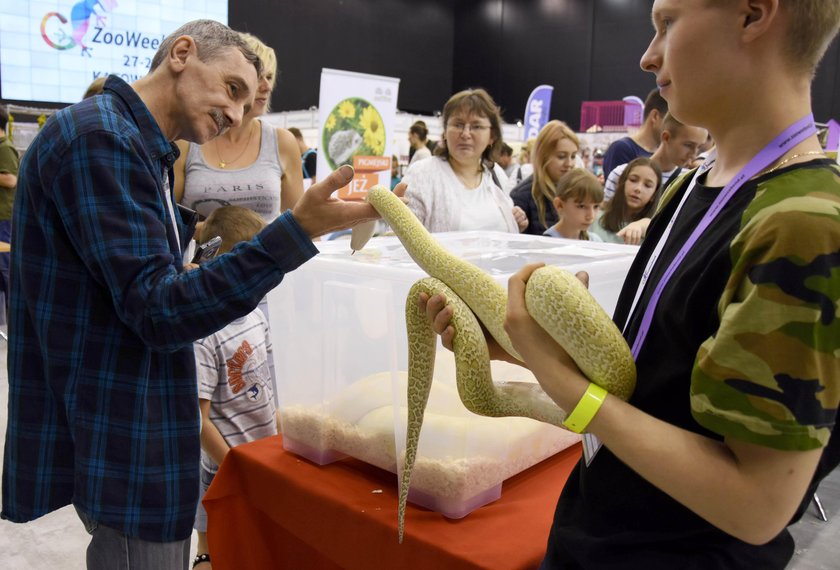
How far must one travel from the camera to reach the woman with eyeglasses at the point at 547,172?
3561 mm

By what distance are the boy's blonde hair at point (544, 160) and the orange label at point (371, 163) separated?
1897 mm

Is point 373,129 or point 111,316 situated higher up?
point 373,129

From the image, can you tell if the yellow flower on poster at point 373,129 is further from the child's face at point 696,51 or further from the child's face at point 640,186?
the child's face at point 696,51

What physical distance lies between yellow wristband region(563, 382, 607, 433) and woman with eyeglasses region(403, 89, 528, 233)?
6.83ft

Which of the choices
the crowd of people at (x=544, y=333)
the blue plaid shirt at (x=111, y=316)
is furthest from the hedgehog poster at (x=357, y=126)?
the blue plaid shirt at (x=111, y=316)

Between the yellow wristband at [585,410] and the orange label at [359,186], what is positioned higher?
the orange label at [359,186]

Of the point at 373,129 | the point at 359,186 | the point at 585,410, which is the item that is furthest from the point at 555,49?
the point at 585,410

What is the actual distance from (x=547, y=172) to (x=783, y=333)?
3.12 metres

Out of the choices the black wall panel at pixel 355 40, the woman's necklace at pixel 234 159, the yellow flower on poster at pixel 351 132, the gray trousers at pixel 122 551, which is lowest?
the gray trousers at pixel 122 551

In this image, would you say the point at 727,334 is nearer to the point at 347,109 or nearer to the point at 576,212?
the point at 576,212

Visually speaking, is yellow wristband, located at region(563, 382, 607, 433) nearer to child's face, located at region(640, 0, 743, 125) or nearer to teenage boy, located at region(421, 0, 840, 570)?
teenage boy, located at region(421, 0, 840, 570)

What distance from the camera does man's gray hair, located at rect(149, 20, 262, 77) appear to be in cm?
128

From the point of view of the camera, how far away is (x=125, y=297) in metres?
1.10

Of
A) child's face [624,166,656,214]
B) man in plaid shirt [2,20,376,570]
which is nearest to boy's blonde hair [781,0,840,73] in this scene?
man in plaid shirt [2,20,376,570]
